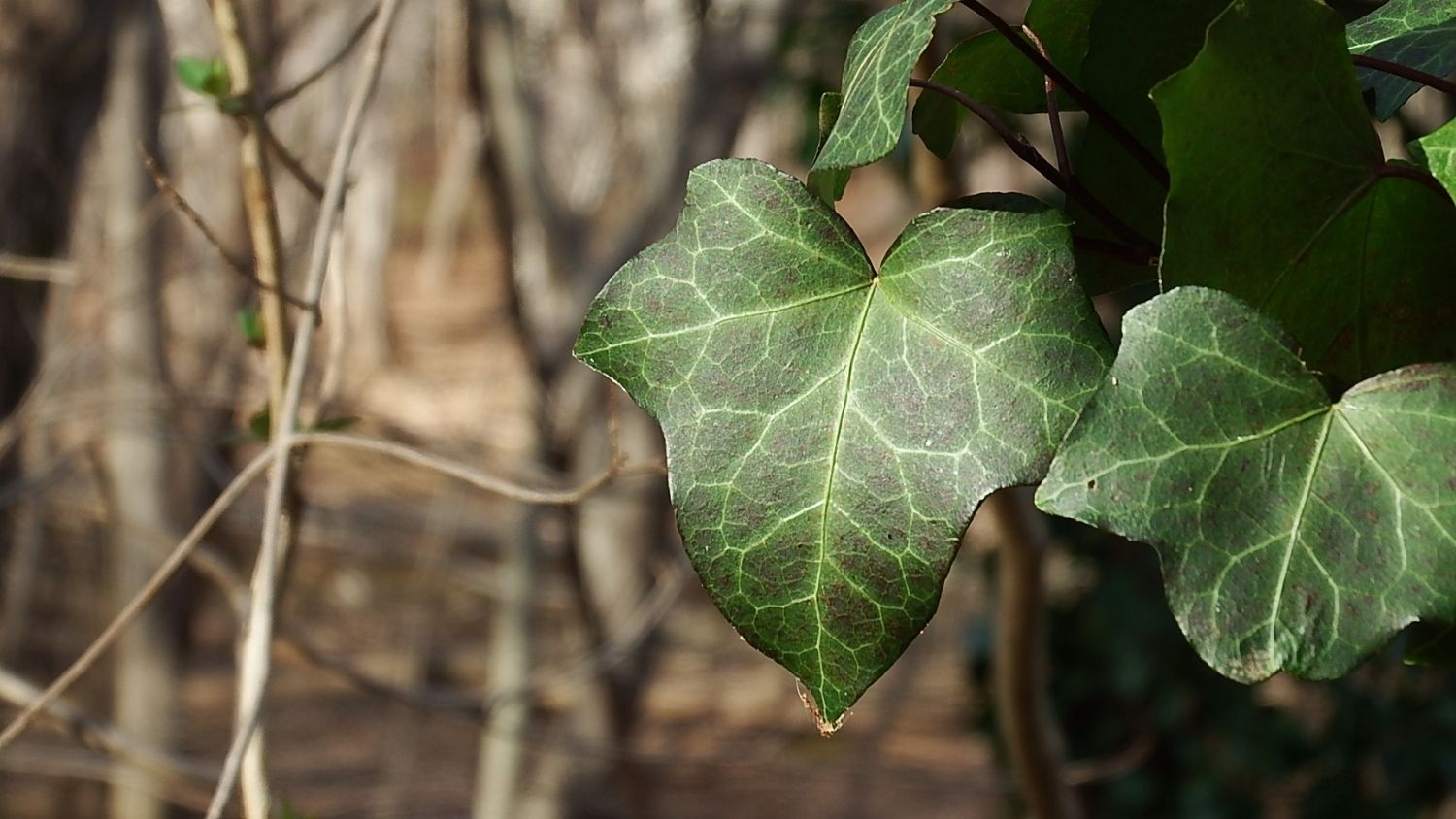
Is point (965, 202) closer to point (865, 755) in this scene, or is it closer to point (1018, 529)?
point (1018, 529)

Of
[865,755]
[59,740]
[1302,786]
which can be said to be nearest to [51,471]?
[865,755]

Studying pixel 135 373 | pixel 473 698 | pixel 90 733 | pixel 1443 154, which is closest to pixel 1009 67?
pixel 1443 154

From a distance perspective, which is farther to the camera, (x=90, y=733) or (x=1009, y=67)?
(x=90, y=733)

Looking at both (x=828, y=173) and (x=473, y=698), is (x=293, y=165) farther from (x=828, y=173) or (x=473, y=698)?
(x=473, y=698)

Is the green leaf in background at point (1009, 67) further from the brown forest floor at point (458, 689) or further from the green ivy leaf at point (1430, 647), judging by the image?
the brown forest floor at point (458, 689)

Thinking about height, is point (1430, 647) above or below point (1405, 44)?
below

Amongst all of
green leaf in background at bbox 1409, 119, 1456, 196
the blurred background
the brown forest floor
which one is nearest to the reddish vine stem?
green leaf in background at bbox 1409, 119, 1456, 196
